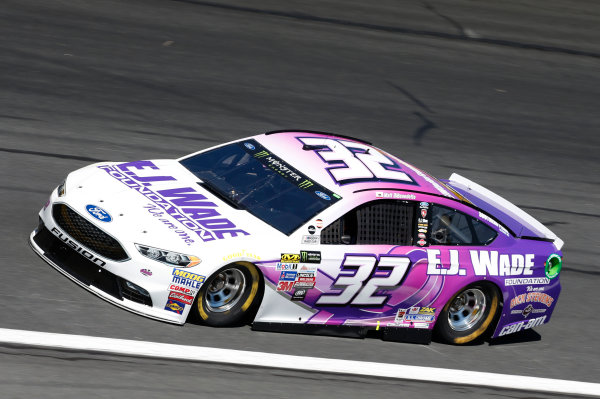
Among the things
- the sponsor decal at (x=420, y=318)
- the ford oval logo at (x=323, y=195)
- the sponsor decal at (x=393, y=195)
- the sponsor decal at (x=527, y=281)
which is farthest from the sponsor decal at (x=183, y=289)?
the sponsor decal at (x=527, y=281)

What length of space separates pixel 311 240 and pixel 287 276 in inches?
13.6

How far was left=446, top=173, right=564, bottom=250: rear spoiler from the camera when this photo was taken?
331 inches

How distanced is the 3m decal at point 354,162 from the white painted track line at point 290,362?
5.18 ft

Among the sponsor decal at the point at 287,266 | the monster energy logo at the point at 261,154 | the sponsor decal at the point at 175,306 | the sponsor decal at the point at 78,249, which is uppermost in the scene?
the monster energy logo at the point at 261,154

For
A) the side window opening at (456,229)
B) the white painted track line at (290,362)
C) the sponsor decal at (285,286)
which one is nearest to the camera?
the white painted track line at (290,362)

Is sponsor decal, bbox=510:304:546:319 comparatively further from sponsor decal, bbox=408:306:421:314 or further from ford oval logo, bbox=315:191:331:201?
ford oval logo, bbox=315:191:331:201

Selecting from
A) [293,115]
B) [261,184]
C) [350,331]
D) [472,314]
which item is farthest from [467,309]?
[293,115]

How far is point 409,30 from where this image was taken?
57.4 ft

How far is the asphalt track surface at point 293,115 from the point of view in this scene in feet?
21.9

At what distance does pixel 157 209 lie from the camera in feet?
23.5

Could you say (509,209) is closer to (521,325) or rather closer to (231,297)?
(521,325)

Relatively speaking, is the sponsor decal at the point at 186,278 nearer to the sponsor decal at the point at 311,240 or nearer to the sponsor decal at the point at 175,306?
the sponsor decal at the point at 175,306

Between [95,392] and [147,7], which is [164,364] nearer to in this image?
[95,392]

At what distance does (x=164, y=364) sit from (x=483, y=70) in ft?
37.0
